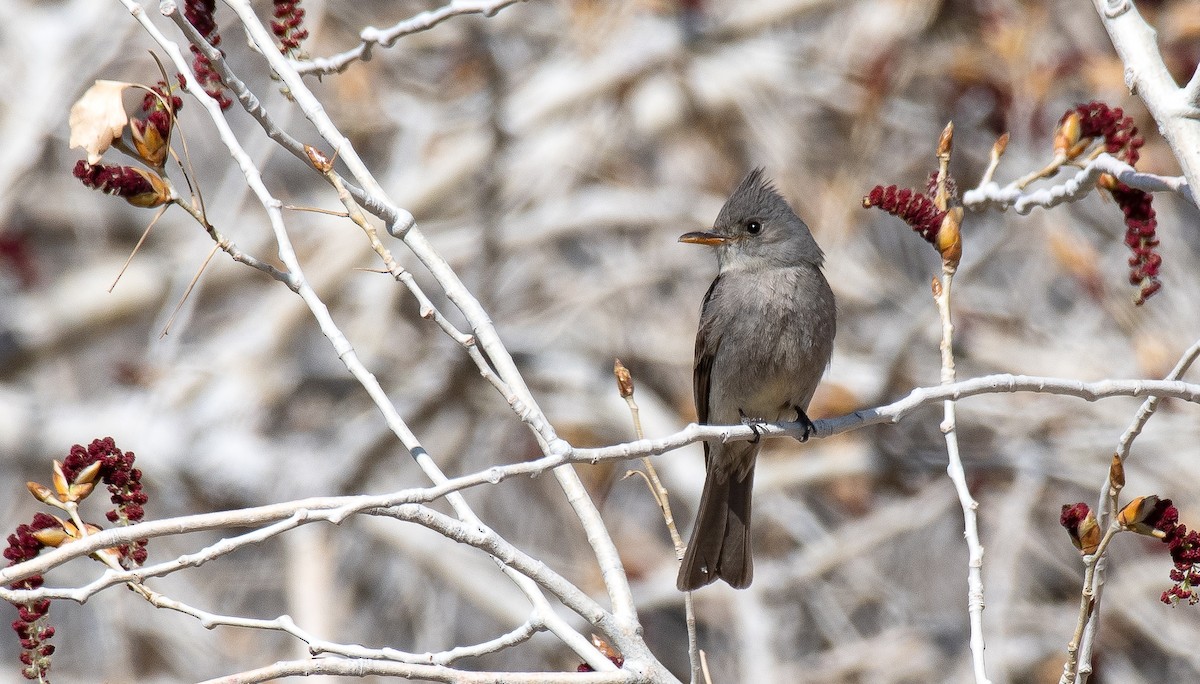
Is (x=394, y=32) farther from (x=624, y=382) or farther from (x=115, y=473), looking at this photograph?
(x=115, y=473)

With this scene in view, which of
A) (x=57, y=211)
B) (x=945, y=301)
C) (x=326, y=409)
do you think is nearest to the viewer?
(x=945, y=301)

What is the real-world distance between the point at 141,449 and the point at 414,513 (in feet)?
15.6

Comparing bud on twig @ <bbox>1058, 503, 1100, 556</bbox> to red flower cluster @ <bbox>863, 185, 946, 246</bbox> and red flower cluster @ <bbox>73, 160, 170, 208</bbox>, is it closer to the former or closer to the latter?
red flower cluster @ <bbox>863, 185, 946, 246</bbox>

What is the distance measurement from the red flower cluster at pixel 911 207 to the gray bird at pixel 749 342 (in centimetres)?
173

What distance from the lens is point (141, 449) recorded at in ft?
22.0

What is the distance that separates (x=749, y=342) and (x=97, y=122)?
2.90 m

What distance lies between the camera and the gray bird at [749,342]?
4.95 metres

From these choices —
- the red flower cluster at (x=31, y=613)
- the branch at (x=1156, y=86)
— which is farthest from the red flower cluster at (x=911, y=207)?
the red flower cluster at (x=31, y=613)

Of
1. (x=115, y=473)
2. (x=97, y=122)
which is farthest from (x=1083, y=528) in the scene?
(x=97, y=122)

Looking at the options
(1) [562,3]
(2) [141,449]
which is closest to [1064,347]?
(1) [562,3]

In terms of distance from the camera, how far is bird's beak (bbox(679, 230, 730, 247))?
16.3 feet

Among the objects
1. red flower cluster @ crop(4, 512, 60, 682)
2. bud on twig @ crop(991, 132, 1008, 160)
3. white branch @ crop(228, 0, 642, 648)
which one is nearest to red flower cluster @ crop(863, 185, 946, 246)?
bud on twig @ crop(991, 132, 1008, 160)

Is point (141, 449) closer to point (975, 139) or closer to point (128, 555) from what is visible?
point (128, 555)

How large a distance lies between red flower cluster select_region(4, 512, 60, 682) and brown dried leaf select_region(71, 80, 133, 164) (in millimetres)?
782
